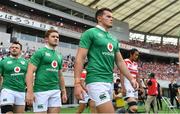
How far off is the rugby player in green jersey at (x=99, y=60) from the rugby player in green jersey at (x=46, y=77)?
52.5 inches

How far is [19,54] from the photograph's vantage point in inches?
277

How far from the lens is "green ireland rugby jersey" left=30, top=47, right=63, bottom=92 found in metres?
5.57

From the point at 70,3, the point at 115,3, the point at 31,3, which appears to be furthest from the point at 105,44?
the point at 115,3

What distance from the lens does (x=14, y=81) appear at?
678cm

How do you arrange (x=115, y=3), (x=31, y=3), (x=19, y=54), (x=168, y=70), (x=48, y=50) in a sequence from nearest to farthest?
(x=48, y=50)
(x=19, y=54)
(x=31, y=3)
(x=115, y=3)
(x=168, y=70)

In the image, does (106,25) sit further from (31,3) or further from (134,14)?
(134,14)

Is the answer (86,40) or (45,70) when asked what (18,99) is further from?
(86,40)

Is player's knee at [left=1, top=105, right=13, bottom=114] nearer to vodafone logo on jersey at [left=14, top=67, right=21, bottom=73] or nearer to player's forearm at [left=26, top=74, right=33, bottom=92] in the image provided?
vodafone logo on jersey at [left=14, top=67, right=21, bottom=73]

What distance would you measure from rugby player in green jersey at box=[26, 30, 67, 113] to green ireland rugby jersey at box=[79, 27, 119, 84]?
1335 millimetres

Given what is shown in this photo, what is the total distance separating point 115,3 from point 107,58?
140ft

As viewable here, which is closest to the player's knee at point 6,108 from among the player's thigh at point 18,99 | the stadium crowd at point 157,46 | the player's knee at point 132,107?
the player's thigh at point 18,99

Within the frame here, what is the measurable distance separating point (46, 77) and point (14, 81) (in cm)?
141

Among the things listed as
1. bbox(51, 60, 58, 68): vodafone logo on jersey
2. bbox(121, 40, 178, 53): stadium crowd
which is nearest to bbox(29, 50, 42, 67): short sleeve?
bbox(51, 60, 58, 68): vodafone logo on jersey

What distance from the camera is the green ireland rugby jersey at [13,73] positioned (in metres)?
6.76
